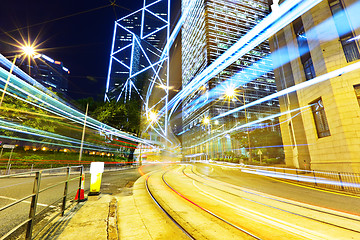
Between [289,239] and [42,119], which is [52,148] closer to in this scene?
[42,119]

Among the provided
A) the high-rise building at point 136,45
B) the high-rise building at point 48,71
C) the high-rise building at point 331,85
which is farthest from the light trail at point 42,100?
the high-rise building at point 48,71

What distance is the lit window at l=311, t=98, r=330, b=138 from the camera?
14.8 meters

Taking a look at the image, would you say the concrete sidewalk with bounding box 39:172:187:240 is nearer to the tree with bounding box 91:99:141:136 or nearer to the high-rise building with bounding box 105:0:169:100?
the tree with bounding box 91:99:141:136

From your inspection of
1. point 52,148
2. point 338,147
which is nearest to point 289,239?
point 338,147

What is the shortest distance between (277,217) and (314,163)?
14.5 m

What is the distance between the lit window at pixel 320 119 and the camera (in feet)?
48.6

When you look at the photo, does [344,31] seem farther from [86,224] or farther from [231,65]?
[231,65]

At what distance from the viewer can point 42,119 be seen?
20156 mm

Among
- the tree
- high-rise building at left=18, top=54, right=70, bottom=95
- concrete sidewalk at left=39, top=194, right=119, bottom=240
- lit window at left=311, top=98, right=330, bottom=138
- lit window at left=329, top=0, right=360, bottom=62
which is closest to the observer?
concrete sidewalk at left=39, top=194, right=119, bottom=240

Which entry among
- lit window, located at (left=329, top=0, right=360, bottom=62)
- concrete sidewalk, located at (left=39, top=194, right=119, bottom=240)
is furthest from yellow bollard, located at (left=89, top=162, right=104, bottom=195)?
lit window, located at (left=329, top=0, right=360, bottom=62)

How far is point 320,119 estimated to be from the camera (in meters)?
15.4

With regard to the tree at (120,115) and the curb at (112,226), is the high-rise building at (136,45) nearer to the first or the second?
the tree at (120,115)

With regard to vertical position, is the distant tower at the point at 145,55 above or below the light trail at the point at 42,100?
above

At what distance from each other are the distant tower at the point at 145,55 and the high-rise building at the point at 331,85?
46.2 m
